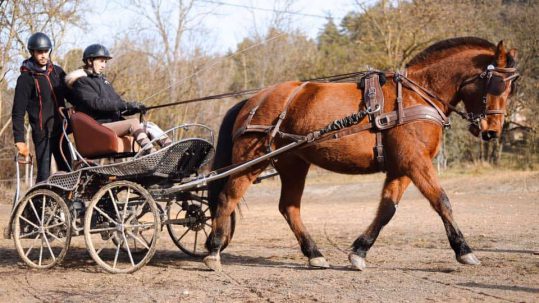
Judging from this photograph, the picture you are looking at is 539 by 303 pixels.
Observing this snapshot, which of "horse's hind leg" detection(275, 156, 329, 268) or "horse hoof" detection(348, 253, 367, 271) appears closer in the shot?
"horse hoof" detection(348, 253, 367, 271)

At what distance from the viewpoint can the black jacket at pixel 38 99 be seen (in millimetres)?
7422

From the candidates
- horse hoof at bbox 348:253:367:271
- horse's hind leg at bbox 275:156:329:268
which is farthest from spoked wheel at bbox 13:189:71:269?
horse hoof at bbox 348:253:367:271

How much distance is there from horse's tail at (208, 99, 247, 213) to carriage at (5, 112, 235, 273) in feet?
0.39

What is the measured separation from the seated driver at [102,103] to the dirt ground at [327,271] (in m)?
1.43

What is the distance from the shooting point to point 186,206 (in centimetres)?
762

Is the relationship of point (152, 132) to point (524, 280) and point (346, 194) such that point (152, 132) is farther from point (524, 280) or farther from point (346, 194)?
point (346, 194)

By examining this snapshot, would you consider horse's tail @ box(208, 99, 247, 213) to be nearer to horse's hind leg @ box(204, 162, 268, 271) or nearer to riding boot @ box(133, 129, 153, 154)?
horse's hind leg @ box(204, 162, 268, 271)

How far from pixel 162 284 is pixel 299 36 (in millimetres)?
26537

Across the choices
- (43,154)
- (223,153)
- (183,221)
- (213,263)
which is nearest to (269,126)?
(223,153)

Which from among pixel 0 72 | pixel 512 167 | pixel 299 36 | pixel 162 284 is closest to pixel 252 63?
pixel 299 36

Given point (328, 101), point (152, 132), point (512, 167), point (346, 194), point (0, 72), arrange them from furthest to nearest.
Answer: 1. point (512, 167)
2. point (346, 194)
3. point (0, 72)
4. point (152, 132)
5. point (328, 101)

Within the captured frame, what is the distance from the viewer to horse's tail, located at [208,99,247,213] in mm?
7258

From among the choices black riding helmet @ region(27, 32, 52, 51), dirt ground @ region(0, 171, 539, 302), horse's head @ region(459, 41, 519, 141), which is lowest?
dirt ground @ region(0, 171, 539, 302)

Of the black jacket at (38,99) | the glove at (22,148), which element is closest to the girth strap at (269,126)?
the black jacket at (38,99)
